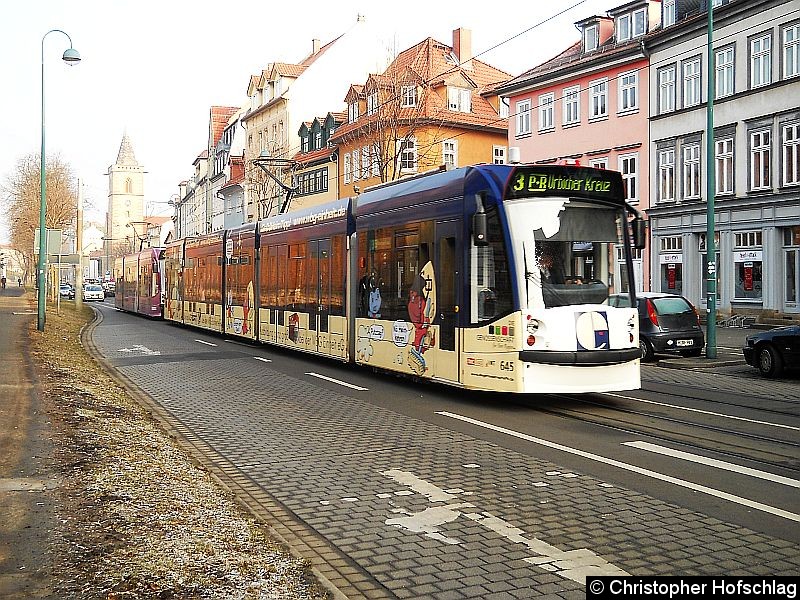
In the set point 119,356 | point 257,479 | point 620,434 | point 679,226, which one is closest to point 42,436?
point 257,479

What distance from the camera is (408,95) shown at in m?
37.4

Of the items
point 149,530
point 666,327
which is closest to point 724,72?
point 666,327

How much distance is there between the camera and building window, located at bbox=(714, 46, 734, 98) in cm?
3597

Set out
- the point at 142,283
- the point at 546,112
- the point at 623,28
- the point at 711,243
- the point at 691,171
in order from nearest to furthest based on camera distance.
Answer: the point at 711,243
the point at 691,171
the point at 623,28
the point at 546,112
the point at 142,283

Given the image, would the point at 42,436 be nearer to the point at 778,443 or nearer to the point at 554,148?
the point at 778,443

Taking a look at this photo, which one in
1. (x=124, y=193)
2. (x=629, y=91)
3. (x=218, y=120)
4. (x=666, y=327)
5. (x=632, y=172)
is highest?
(x=218, y=120)

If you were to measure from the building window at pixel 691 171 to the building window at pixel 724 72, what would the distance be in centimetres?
236

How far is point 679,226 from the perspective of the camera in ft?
126

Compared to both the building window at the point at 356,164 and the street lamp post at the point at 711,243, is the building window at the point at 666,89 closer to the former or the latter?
the street lamp post at the point at 711,243

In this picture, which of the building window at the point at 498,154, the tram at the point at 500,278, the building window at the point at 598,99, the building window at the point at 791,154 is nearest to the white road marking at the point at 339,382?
the tram at the point at 500,278

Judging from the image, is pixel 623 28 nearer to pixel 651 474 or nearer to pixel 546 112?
pixel 546 112

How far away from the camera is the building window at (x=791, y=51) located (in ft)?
107

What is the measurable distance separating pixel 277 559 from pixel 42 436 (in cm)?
543

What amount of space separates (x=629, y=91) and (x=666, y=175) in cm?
447
